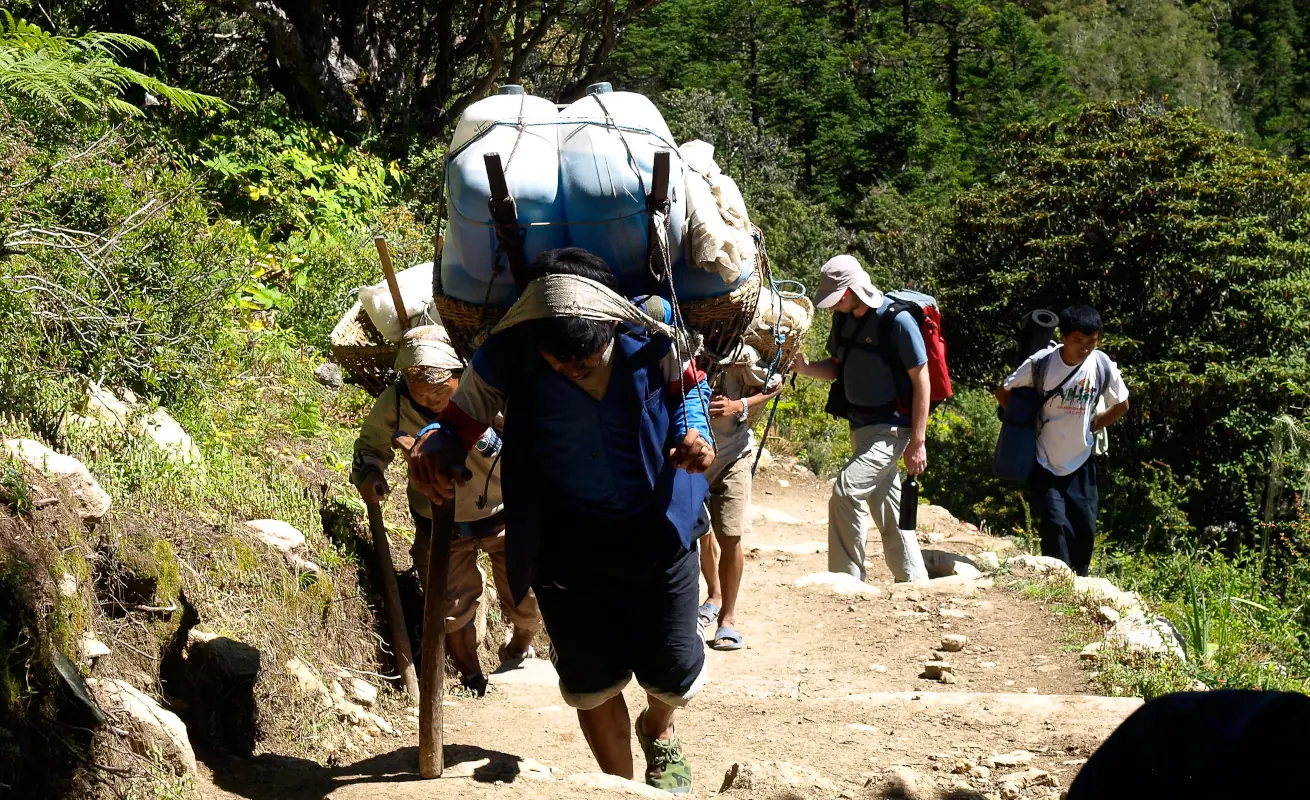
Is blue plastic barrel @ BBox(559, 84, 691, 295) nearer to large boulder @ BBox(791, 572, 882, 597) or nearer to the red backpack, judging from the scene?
the red backpack

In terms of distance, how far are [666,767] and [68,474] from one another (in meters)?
2.37

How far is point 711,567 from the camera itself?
667cm

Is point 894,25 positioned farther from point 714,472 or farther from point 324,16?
point 714,472

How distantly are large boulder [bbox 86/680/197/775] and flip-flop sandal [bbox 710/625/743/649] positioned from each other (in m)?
3.14

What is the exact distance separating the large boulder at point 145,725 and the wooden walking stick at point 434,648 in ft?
2.42

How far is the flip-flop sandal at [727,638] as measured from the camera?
6.54m

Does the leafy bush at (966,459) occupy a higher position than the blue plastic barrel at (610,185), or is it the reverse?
the blue plastic barrel at (610,185)

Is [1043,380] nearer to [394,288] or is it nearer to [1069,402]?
[1069,402]

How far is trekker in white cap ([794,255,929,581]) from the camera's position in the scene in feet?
22.5

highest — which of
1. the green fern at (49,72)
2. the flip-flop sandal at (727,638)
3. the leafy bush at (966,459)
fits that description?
the green fern at (49,72)

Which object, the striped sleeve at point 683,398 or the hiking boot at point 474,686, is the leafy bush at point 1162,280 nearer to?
the hiking boot at point 474,686

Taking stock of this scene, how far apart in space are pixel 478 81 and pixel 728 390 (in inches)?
396

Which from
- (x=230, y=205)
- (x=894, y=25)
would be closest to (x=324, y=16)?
(x=230, y=205)

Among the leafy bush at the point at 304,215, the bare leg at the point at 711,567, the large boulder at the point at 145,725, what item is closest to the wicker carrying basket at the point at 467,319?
the large boulder at the point at 145,725
